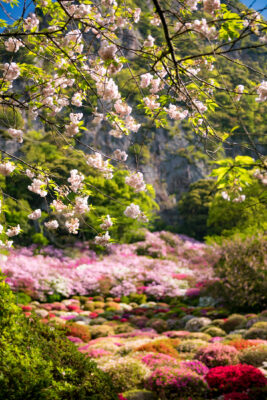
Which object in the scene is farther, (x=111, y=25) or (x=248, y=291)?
(x=248, y=291)

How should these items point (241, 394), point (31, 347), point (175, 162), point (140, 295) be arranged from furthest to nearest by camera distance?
point (175, 162)
point (140, 295)
point (241, 394)
point (31, 347)

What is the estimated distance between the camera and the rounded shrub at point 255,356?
5.68 meters

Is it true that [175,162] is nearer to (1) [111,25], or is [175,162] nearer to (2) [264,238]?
(2) [264,238]

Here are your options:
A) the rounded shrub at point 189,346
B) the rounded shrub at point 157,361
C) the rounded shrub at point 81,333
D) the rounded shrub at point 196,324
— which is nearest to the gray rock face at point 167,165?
the rounded shrub at point 196,324

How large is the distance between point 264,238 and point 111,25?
9.83 m

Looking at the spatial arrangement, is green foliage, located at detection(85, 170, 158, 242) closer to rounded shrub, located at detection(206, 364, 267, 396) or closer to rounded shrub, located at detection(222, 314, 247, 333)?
rounded shrub, located at detection(222, 314, 247, 333)

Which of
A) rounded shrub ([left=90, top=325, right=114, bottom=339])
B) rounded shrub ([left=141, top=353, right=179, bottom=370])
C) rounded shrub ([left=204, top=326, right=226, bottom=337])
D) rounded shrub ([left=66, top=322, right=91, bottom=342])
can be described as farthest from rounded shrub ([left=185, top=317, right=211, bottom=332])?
rounded shrub ([left=141, top=353, right=179, bottom=370])

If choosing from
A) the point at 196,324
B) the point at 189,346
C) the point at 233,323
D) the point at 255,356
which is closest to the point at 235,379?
the point at 255,356

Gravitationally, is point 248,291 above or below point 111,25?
below

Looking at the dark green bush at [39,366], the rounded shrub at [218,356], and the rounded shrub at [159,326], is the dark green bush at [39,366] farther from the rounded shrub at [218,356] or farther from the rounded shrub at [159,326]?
the rounded shrub at [159,326]

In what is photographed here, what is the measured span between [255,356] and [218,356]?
23.8 inches

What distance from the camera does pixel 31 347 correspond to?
2.94 metres

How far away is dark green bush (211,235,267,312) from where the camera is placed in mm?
10938

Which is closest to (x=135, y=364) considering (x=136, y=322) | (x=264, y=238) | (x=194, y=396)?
(x=194, y=396)
